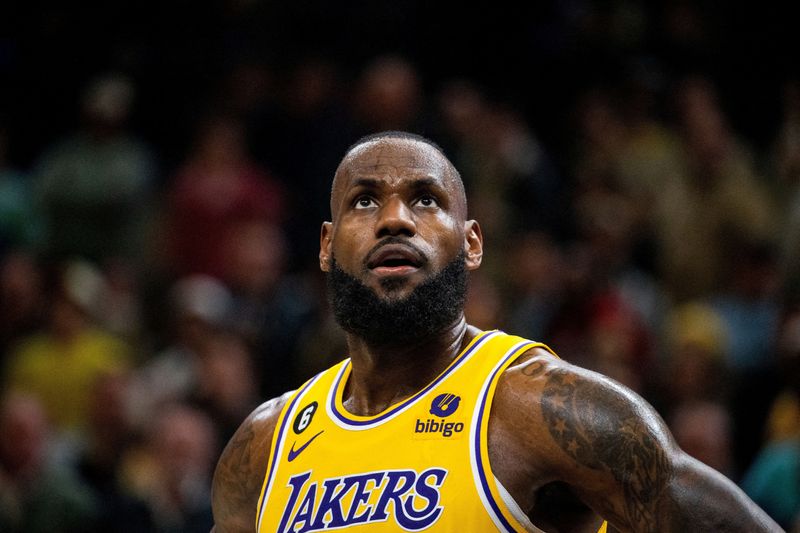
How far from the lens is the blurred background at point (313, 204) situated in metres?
8.34

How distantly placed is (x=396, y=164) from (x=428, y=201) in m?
0.16

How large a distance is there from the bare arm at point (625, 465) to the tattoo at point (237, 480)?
1170 mm

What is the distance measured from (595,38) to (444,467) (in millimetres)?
7837

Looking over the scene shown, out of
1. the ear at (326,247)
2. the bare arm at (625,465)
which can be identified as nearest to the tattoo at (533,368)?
the bare arm at (625,465)

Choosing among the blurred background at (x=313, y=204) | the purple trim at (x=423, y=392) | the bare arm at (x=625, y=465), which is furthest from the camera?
the blurred background at (x=313, y=204)

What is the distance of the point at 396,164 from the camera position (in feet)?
14.8

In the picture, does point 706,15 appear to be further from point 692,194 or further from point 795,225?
point 795,225

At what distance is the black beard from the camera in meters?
Result: 4.36

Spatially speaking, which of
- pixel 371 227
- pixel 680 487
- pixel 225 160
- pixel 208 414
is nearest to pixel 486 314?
pixel 208 414

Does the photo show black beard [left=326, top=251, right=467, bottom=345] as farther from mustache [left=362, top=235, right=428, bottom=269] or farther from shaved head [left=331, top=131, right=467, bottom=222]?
shaved head [left=331, top=131, right=467, bottom=222]

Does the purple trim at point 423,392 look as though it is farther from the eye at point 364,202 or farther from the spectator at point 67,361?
Answer: the spectator at point 67,361

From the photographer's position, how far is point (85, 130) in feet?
36.3

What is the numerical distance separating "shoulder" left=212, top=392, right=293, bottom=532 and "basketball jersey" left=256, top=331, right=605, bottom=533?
4.3 inches

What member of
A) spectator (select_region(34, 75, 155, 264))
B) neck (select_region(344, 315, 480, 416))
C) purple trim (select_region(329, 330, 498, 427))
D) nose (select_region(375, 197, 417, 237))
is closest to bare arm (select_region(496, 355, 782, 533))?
purple trim (select_region(329, 330, 498, 427))
